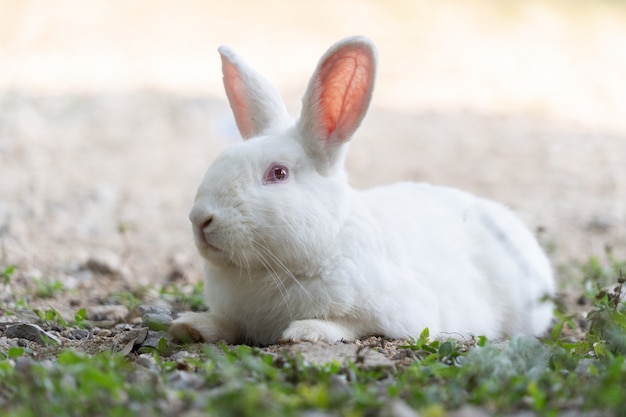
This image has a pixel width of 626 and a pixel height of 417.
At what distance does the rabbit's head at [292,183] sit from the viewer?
428cm

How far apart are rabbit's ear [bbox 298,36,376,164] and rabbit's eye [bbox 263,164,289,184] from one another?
24cm

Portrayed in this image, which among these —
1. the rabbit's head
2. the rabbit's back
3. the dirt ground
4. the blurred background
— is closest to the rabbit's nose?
the rabbit's head

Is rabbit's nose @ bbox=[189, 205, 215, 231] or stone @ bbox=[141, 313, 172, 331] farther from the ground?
rabbit's nose @ bbox=[189, 205, 215, 231]

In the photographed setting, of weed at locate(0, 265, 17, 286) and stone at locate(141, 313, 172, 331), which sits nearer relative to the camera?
stone at locate(141, 313, 172, 331)

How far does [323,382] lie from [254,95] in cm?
209

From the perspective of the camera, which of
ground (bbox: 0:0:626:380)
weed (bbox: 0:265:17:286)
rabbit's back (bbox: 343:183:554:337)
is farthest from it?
ground (bbox: 0:0:626:380)

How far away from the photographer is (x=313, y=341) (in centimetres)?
419

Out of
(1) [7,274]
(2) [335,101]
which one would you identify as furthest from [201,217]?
(1) [7,274]

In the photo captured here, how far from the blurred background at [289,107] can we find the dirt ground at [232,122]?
0.09 ft

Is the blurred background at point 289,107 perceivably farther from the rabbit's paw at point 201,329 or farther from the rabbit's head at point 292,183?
the rabbit's head at point 292,183

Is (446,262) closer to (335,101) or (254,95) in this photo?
(335,101)

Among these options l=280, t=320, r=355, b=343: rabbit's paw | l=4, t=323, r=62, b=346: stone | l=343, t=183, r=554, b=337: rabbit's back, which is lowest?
l=4, t=323, r=62, b=346: stone

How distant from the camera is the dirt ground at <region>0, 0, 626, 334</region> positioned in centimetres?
802

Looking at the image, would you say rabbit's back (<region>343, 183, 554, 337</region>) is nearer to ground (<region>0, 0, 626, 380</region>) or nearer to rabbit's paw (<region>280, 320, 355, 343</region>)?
rabbit's paw (<region>280, 320, 355, 343</region>)
